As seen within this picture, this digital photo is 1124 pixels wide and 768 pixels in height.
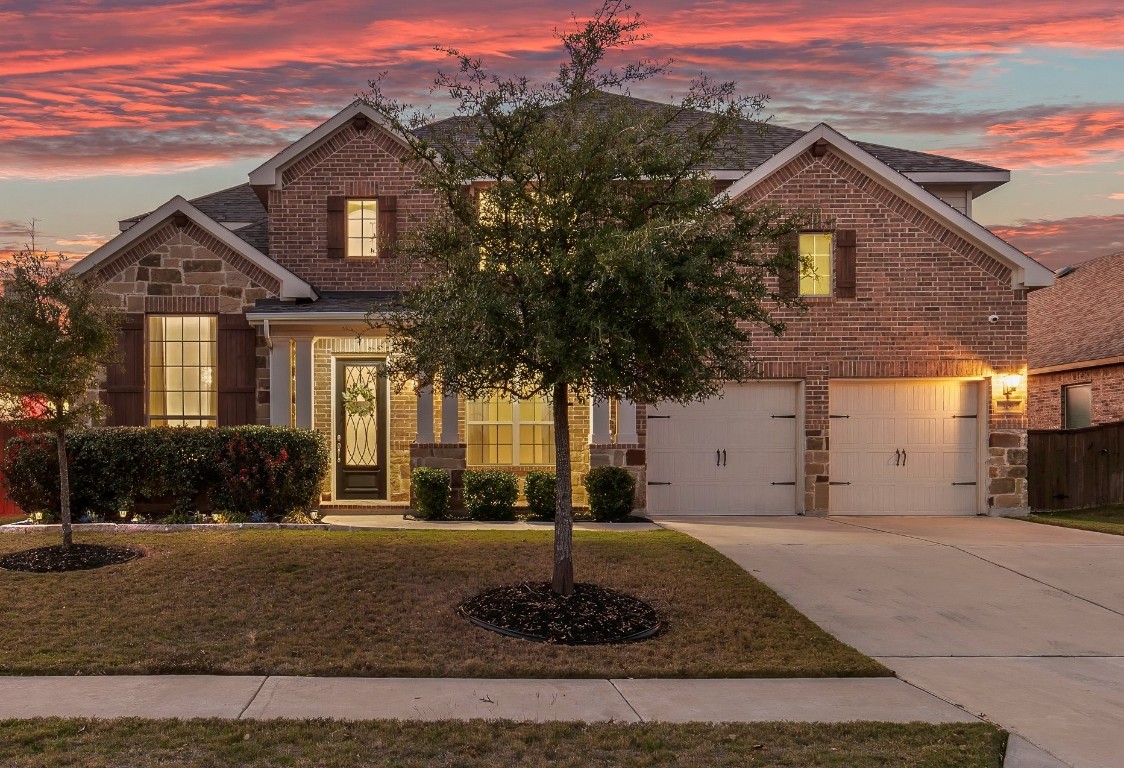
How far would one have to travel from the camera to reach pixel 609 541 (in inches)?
495

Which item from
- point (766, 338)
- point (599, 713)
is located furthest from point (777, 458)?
point (599, 713)

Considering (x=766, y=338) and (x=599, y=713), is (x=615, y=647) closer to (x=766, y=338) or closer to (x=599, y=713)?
(x=599, y=713)

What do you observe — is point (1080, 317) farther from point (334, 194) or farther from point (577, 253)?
point (577, 253)

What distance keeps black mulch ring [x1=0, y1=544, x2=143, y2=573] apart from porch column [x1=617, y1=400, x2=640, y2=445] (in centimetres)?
738

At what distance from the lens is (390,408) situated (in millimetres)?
16906

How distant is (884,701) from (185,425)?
1194 cm

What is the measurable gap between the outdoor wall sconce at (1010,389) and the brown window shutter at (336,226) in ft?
36.6

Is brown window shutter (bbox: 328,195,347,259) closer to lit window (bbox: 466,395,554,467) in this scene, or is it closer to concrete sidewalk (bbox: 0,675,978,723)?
lit window (bbox: 466,395,554,467)

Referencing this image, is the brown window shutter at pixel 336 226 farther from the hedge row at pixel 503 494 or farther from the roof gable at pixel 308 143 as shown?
the hedge row at pixel 503 494

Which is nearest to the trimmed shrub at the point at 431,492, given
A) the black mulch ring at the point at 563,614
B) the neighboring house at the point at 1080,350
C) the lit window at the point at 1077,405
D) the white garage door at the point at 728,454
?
the white garage door at the point at 728,454

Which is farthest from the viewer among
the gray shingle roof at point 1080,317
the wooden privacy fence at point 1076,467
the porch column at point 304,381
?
the gray shingle roof at point 1080,317

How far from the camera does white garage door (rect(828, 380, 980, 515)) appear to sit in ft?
54.6

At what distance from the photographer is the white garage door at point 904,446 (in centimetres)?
1666

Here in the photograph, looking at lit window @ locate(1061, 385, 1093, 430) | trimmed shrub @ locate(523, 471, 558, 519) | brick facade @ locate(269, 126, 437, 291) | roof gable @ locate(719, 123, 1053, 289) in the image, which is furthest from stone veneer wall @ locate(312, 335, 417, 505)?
lit window @ locate(1061, 385, 1093, 430)
